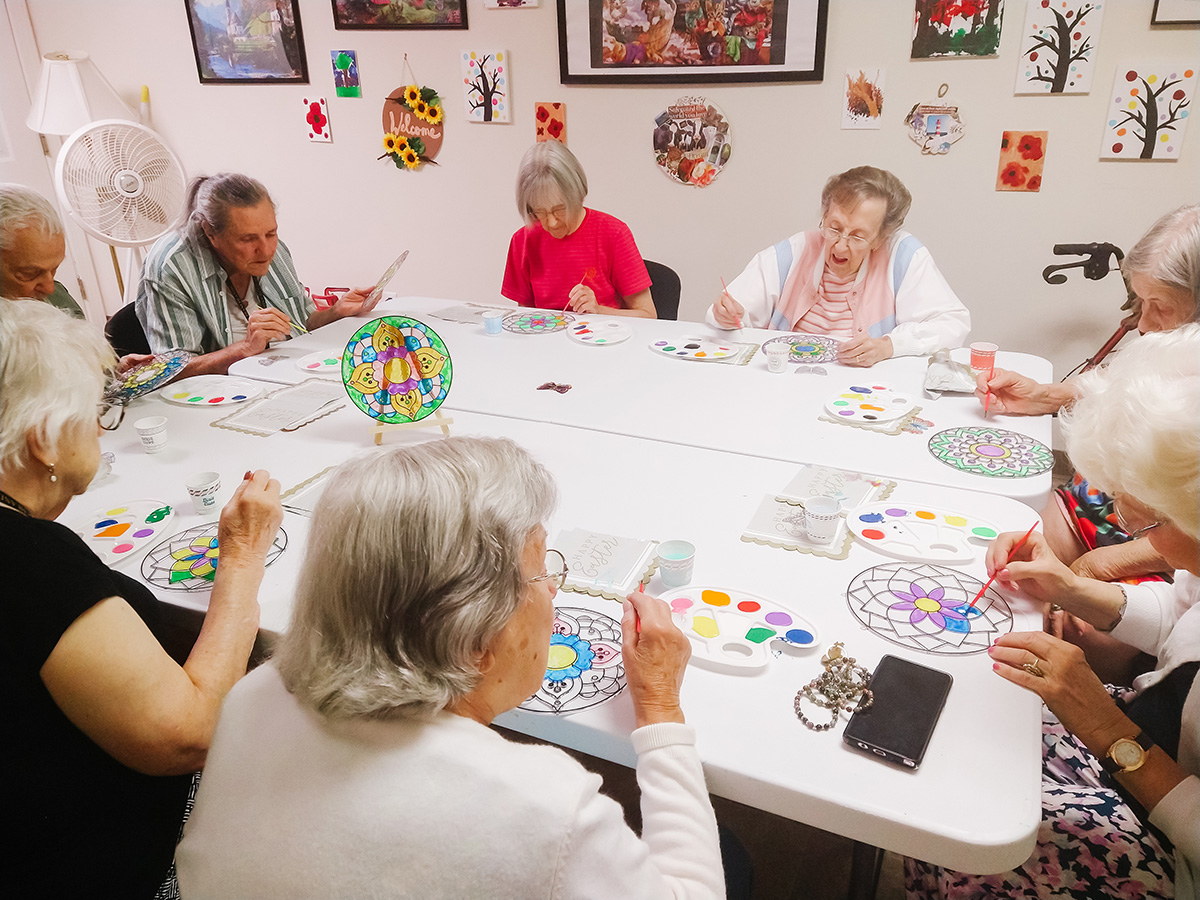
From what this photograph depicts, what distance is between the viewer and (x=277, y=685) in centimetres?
79

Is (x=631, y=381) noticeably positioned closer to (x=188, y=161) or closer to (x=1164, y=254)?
(x=1164, y=254)

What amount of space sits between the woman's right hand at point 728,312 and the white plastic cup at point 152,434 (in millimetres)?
1556

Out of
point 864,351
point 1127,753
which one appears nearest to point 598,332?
point 864,351

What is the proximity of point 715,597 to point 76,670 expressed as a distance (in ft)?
2.67

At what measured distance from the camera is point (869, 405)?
188 centimetres

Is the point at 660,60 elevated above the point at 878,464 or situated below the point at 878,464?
above

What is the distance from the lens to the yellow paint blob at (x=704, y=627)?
1.10 meters

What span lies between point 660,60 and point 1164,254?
88.7 inches

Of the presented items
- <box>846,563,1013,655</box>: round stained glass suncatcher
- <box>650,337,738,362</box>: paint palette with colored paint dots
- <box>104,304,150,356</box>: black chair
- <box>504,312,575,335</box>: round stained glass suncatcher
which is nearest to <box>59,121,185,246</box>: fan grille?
<box>104,304,150,356</box>: black chair

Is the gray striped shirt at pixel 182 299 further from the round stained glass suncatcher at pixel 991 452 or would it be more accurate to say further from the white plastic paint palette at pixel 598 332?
the round stained glass suncatcher at pixel 991 452

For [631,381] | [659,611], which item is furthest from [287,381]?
[659,611]

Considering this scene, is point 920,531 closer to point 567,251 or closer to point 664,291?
point 664,291

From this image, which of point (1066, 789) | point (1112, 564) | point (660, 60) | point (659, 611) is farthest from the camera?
point (660, 60)

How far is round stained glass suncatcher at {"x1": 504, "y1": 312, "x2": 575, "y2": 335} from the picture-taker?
257 cm
